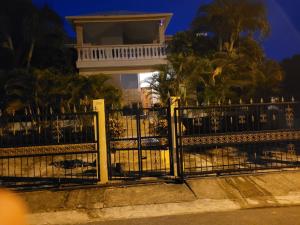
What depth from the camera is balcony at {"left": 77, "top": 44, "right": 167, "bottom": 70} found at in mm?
19094

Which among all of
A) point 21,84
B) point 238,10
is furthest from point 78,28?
point 238,10

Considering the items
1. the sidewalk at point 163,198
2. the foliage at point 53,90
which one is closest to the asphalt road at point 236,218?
the sidewalk at point 163,198

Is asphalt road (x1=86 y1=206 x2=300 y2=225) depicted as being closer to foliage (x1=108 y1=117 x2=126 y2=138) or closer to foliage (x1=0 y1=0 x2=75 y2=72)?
foliage (x1=108 y1=117 x2=126 y2=138)

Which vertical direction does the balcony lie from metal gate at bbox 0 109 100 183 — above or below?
above

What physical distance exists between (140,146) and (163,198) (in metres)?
1.39

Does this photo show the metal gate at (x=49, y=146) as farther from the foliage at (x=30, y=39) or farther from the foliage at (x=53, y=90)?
the foliage at (x=30, y=39)

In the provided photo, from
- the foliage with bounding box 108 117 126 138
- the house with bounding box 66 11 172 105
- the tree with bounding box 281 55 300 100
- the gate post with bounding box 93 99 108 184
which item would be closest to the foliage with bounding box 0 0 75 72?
the house with bounding box 66 11 172 105

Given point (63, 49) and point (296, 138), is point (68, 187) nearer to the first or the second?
point (296, 138)

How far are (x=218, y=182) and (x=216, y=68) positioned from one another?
7675 millimetres

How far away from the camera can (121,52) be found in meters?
19.4

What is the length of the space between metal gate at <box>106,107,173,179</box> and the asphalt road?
84.6 inches

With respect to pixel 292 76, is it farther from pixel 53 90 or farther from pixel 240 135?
pixel 240 135

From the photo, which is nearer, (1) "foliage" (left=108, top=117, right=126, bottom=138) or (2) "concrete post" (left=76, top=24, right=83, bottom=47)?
(1) "foliage" (left=108, top=117, right=126, bottom=138)

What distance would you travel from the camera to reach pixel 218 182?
7.91m
